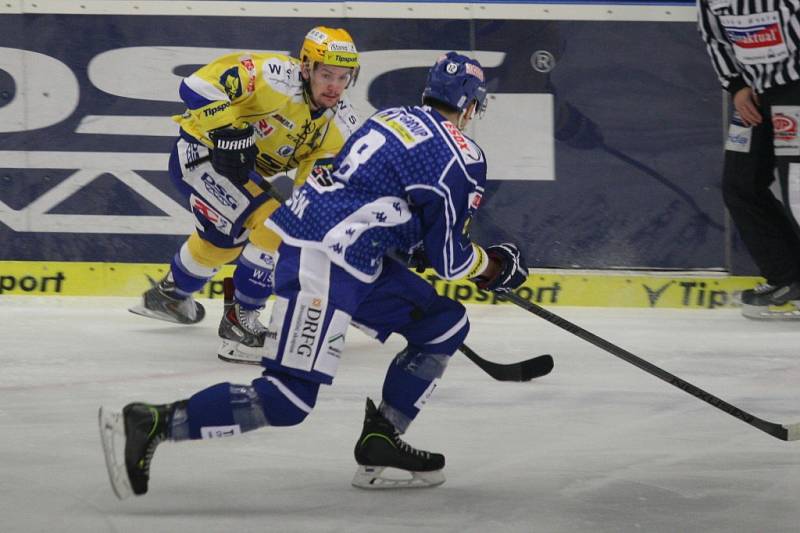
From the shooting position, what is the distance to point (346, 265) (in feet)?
9.57

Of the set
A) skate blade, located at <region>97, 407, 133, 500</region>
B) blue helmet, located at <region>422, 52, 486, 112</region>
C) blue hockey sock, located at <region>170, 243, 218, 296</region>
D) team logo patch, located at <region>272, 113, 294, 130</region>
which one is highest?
blue helmet, located at <region>422, 52, 486, 112</region>

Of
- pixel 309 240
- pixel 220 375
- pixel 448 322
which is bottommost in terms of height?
pixel 220 375

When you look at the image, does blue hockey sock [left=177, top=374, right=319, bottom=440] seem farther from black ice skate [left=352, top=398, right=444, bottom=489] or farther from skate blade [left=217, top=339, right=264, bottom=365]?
skate blade [left=217, top=339, right=264, bottom=365]

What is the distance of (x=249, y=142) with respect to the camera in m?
4.58

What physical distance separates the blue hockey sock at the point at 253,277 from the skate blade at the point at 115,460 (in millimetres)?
1822

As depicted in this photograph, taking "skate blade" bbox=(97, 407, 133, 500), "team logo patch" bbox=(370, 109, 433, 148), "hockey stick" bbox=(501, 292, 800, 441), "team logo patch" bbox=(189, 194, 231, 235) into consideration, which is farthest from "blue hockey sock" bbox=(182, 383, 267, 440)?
"team logo patch" bbox=(189, 194, 231, 235)

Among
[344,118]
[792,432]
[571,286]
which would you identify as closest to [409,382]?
[792,432]

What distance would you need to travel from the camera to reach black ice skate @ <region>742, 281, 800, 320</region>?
543 cm

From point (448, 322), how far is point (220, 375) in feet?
4.98

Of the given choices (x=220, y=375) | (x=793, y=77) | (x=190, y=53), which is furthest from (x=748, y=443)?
(x=190, y=53)

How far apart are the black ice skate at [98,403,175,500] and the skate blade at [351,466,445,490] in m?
0.53

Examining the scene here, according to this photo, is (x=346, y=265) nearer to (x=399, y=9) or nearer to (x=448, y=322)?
(x=448, y=322)

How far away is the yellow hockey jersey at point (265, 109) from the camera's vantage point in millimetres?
4590

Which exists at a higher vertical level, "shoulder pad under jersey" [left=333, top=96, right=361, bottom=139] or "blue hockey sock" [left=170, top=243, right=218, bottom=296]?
"shoulder pad under jersey" [left=333, top=96, right=361, bottom=139]
